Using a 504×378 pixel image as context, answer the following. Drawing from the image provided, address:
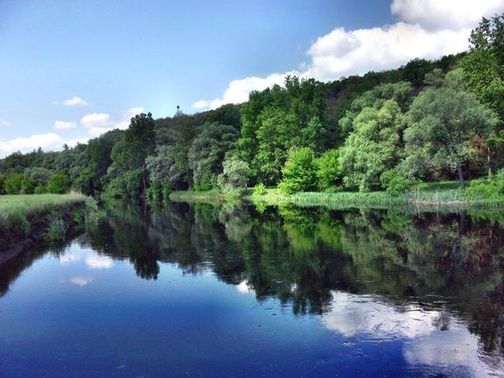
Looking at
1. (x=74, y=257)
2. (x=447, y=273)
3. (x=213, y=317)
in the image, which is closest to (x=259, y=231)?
(x=74, y=257)

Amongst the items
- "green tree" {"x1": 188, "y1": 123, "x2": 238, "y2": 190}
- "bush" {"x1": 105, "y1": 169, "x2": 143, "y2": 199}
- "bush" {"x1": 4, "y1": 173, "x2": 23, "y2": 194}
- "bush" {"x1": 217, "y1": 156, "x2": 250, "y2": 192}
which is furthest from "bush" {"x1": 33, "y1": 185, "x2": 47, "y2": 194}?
"bush" {"x1": 217, "y1": 156, "x2": 250, "y2": 192}

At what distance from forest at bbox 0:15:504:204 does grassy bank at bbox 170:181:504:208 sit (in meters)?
0.99

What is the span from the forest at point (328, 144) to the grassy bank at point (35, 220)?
96.7 ft

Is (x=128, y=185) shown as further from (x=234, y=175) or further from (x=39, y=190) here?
(x=234, y=175)

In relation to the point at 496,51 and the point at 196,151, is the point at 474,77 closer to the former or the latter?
the point at 496,51

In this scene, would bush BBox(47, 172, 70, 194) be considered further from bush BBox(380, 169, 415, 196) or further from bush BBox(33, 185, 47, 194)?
bush BBox(380, 169, 415, 196)

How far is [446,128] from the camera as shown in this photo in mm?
44188

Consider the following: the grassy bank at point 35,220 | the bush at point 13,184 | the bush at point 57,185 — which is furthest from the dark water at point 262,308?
Answer: the bush at point 57,185

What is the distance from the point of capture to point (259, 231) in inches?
1233

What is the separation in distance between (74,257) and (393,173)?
3418 cm

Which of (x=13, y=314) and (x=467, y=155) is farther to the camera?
(x=467, y=155)

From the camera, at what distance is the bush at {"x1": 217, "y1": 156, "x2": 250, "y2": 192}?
70062 millimetres

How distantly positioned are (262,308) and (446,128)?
3666 cm

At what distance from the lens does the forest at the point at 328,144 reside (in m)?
45.2
